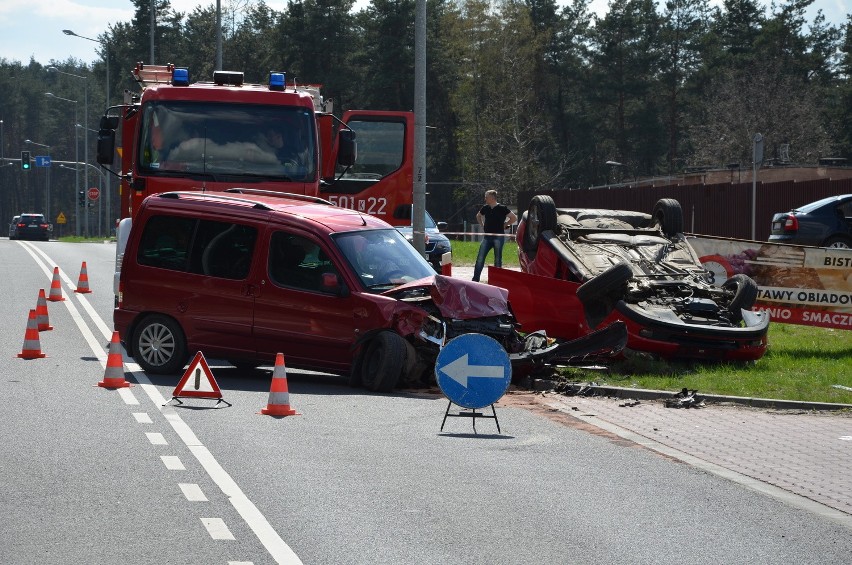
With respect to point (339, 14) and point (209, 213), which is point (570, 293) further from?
point (339, 14)

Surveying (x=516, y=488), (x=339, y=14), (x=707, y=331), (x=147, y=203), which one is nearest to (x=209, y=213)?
(x=147, y=203)

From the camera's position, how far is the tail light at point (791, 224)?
2711 centimetres

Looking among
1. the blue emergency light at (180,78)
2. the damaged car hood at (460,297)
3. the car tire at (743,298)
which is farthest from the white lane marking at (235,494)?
the car tire at (743,298)

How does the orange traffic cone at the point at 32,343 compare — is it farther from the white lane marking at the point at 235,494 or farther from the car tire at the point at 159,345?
the white lane marking at the point at 235,494

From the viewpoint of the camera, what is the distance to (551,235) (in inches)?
684

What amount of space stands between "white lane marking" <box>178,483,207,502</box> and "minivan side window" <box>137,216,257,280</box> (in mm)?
6010

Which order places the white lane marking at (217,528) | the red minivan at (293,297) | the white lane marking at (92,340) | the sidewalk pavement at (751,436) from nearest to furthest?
the white lane marking at (217,528) < the sidewalk pavement at (751,436) < the white lane marking at (92,340) < the red minivan at (293,297)

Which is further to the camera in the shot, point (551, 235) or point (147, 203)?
point (551, 235)

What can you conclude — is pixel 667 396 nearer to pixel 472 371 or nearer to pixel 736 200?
pixel 472 371

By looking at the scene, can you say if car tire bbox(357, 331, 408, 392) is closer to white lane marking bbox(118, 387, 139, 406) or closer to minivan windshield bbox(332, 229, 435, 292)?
minivan windshield bbox(332, 229, 435, 292)

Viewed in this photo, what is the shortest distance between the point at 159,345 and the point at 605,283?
498cm

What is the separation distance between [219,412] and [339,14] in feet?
225

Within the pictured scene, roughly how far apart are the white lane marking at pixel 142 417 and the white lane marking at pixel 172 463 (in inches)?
66.1

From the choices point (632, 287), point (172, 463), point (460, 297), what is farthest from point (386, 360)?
point (172, 463)
